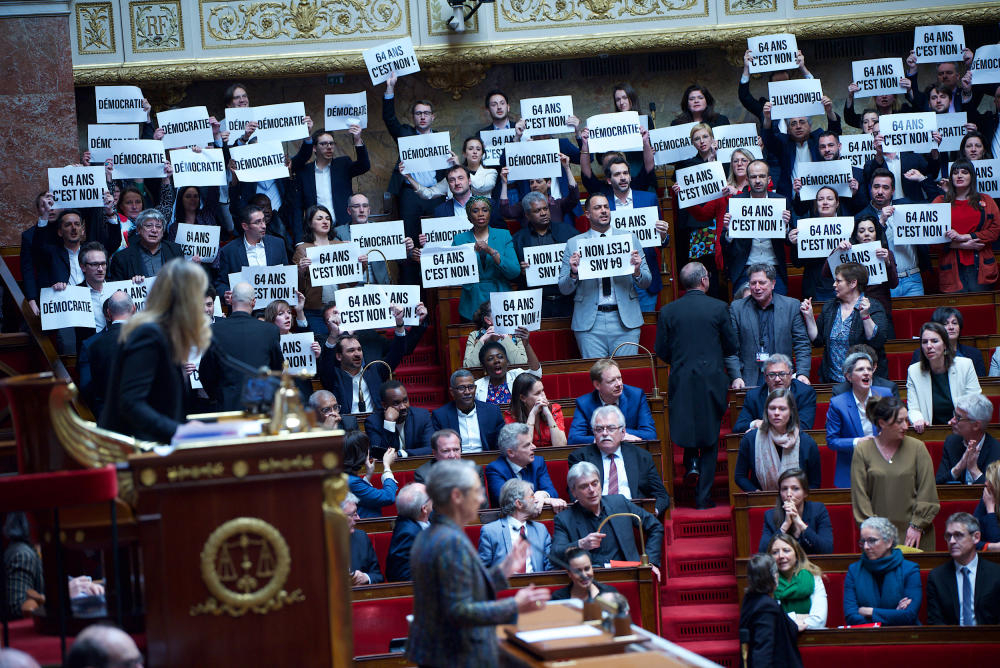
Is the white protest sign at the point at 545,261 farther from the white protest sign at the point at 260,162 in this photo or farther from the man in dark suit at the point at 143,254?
the man in dark suit at the point at 143,254

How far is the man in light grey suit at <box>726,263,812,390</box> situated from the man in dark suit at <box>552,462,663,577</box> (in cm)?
174

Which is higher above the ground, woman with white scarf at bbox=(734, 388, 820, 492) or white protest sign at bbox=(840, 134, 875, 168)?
white protest sign at bbox=(840, 134, 875, 168)

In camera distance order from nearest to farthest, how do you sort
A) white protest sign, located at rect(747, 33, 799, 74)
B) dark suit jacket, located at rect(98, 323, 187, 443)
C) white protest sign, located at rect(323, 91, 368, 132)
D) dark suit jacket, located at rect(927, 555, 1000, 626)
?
1. dark suit jacket, located at rect(98, 323, 187, 443)
2. dark suit jacket, located at rect(927, 555, 1000, 626)
3. white protest sign, located at rect(323, 91, 368, 132)
4. white protest sign, located at rect(747, 33, 799, 74)

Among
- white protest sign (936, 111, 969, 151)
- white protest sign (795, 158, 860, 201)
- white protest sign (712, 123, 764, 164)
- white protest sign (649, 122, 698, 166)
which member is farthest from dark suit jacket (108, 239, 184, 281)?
white protest sign (936, 111, 969, 151)

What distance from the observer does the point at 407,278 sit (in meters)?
9.31

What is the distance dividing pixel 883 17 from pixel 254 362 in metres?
7.19

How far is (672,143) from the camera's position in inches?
375

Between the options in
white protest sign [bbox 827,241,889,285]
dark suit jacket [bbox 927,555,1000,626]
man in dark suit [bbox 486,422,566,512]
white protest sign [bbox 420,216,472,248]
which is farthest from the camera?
white protest sign [bbox 420,216,472,248]

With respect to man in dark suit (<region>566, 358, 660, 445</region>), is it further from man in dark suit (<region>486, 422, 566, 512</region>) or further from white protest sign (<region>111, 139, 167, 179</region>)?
white protest sign (<region>111, 139, 167, 179</region>)

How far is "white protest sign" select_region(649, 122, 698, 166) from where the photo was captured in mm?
9477

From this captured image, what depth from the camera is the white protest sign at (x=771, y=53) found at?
9.92 meters

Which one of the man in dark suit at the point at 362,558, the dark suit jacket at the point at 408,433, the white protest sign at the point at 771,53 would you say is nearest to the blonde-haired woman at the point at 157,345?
the man in dark suit at the point at 362,558

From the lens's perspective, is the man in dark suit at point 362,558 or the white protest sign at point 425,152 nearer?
the man in dark suit at point 362,558

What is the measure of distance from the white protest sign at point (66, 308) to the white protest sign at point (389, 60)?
9.93 ft
